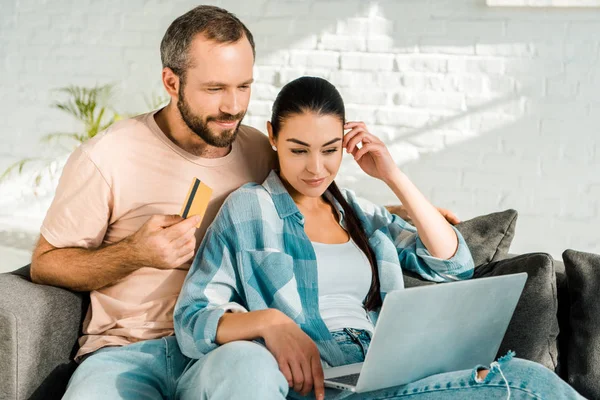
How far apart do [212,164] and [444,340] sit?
2.73ft

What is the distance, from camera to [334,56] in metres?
3.82

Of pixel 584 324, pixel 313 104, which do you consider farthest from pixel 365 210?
pixel 584 324

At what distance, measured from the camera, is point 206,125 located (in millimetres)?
2141

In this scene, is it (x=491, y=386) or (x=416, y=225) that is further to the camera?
(x=416, y=225)

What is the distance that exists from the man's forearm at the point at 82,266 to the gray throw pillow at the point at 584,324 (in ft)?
3.59

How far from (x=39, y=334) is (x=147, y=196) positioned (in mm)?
426

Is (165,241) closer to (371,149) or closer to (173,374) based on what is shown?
(173,374)

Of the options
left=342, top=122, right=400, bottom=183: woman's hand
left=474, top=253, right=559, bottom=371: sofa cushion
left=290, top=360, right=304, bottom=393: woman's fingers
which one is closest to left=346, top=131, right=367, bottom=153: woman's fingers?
left=342, top=122, right=400, bottom=183: woman's hand

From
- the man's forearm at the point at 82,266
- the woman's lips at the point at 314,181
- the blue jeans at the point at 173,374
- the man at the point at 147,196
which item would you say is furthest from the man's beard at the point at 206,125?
the blue jeans at the point at 173,374

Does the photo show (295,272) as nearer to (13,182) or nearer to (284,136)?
(284,136)

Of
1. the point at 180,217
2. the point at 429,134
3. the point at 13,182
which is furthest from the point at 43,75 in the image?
the point at 180,217

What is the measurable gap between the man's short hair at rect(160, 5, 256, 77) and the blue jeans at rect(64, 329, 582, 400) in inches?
28.0

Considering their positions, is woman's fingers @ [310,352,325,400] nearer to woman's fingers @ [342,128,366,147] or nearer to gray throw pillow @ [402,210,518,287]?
woman's fingers @ [342,128,366,147]

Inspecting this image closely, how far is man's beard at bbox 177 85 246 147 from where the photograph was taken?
84.4 inches
